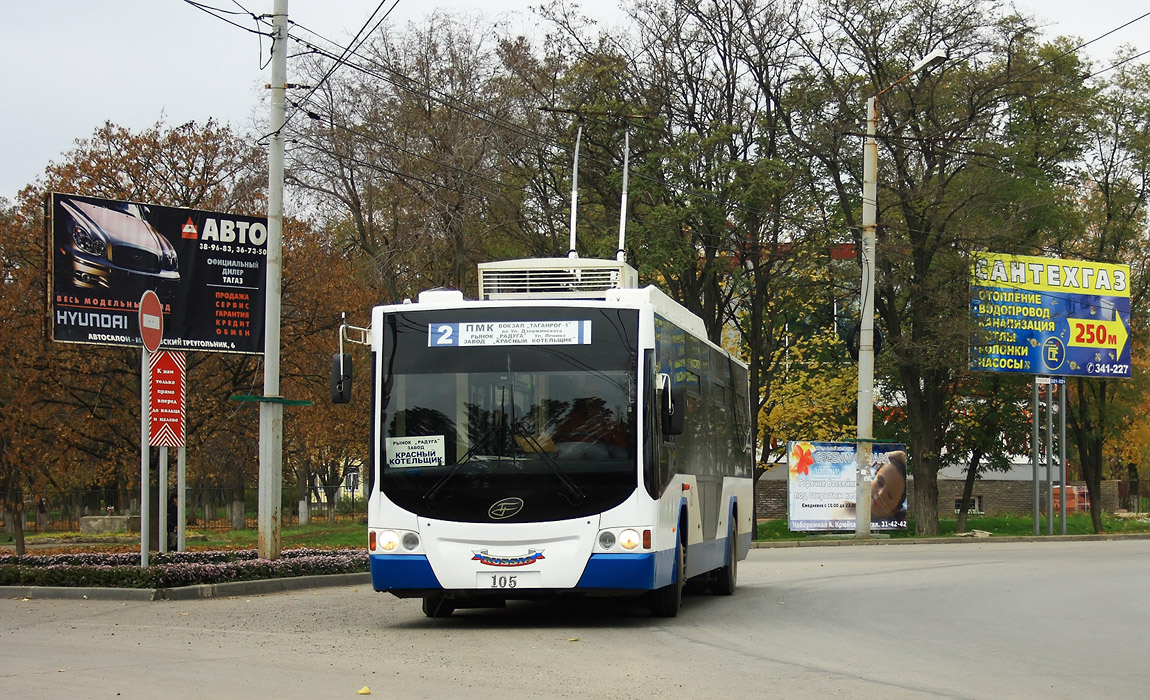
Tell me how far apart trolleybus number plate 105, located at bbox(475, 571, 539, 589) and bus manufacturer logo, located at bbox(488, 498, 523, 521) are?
1.60 feet

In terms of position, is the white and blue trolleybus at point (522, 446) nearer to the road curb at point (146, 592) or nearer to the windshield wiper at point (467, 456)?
the windshield wiper at point (467, 456)

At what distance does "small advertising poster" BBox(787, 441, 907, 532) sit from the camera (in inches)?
1351

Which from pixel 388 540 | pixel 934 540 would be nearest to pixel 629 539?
pixel 388 540

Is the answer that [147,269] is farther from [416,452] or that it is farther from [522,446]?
[522,446]

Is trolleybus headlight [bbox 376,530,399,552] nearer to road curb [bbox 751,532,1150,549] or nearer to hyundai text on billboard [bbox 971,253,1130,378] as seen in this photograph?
road curb [bbox 751,532,1150,549]

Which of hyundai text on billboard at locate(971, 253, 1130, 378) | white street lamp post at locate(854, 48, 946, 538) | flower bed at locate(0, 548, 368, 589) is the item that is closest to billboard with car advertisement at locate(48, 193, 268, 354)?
flower bed at locate(0, 548, 368, 589)

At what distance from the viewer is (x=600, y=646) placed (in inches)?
455

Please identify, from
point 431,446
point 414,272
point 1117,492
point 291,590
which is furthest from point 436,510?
point 1117,492

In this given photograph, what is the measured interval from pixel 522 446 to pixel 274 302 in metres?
8.30

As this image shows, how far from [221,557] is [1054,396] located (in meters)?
32.7

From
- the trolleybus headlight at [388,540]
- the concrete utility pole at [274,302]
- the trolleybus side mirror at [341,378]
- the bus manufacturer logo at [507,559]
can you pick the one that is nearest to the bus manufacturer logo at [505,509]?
the bus manufacturer logo at [507,559]

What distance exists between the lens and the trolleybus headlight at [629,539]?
12594mm

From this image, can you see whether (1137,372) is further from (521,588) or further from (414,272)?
(521,588)

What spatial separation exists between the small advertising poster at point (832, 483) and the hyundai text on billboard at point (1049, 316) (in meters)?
4.04
